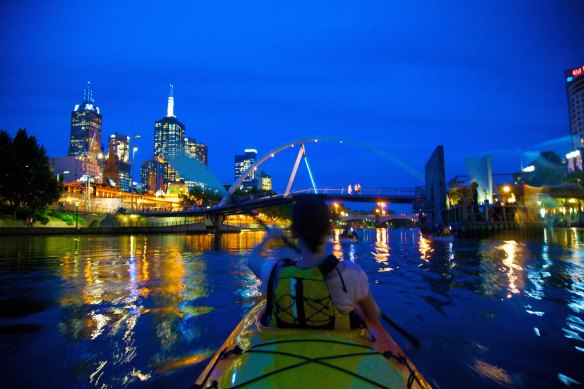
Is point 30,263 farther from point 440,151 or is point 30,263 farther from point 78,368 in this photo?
point 440,151

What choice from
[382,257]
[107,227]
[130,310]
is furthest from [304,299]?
[107,227]

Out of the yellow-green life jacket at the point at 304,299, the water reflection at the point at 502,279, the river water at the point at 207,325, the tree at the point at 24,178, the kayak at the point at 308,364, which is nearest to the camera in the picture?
the kayak at the point at 308,364

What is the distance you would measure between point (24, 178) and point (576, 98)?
188 meters

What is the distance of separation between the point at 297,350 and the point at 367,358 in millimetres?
454

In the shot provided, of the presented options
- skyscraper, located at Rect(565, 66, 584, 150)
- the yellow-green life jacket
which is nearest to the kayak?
the yellow-green life jacket

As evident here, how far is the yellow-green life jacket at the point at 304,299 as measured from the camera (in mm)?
2590

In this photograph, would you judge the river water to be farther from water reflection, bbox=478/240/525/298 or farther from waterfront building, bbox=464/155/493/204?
waterfront building, bbox=464/155/493/204

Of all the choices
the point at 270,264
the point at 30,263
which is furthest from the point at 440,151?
the point at 270,264

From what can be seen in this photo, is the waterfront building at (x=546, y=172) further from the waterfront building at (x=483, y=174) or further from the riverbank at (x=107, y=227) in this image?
the riverbank at (x=107, y=227)

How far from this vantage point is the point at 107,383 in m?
3.87

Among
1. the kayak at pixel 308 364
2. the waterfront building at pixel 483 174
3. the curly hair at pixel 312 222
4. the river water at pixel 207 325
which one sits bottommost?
the river water at pixel 207 325

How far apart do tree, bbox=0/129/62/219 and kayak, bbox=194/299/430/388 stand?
2239 inches

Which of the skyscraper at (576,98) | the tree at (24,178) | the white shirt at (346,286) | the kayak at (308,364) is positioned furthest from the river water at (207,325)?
the skyscraper at (576,98)

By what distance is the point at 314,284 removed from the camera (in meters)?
2.58
